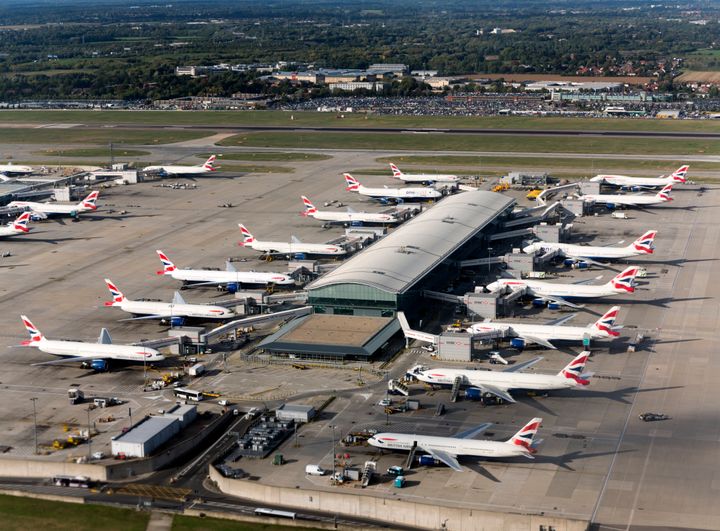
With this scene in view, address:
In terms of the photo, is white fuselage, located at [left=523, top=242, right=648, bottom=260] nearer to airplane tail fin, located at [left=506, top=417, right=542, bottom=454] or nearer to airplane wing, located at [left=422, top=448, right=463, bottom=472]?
airplane tail fin, located at [left=506, top=417, right=542, bottom=454]

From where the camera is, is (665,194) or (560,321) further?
(665,194)

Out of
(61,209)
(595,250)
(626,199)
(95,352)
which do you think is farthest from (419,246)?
(61,209)

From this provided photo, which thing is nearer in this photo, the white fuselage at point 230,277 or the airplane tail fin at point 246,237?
the white fuselage at point 230,277

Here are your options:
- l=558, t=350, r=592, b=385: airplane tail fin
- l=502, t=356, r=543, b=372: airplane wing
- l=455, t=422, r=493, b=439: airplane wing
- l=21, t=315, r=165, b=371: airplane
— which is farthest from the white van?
l=21, t=315, r=165, b=371: airplane

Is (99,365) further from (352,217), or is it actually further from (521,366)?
(352,217)

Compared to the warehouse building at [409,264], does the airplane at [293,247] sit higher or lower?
lower

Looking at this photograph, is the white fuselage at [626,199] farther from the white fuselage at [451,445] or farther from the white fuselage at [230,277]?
the white fuselage at [451,445]

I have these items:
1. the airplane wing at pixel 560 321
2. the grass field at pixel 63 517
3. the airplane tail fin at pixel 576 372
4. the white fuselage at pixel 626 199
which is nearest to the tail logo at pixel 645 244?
the airplane wing at pixel 560 321
